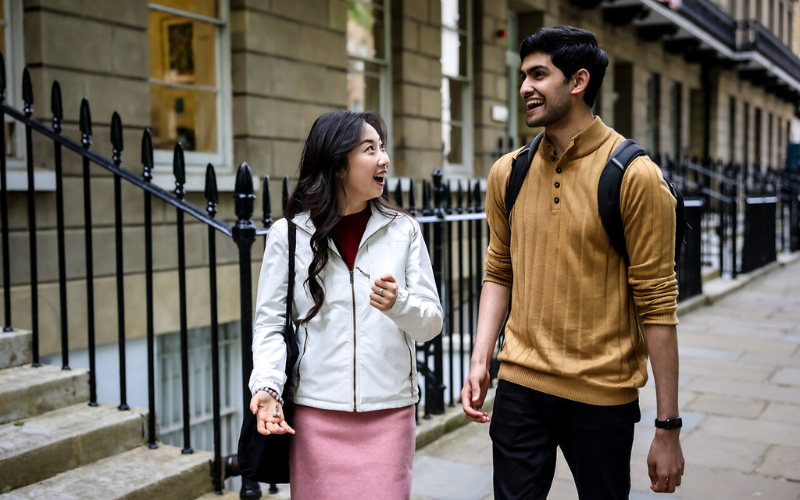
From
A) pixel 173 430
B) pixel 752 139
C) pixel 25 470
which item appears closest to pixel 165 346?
pixel 173 430

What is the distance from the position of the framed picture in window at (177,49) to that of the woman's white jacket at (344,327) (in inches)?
208

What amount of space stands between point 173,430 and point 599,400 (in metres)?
4.98

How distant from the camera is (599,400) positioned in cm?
225

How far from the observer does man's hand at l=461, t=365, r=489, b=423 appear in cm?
240

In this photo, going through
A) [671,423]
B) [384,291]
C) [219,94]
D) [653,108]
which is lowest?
[671,423]

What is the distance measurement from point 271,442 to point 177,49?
18.4 ft

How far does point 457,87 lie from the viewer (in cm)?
1197

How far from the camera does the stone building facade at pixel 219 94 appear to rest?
5.72 meters

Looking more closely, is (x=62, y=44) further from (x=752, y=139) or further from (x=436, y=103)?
(x=752, y=139)

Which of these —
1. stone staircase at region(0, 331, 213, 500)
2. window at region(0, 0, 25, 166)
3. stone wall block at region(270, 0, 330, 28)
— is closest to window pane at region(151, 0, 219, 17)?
stone wall block at region(270, 0, 330, 28)

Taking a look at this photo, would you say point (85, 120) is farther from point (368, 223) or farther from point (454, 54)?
point (454, 54)

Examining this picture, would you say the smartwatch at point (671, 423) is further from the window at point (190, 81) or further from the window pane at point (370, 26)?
the window pane at point (370, 26)

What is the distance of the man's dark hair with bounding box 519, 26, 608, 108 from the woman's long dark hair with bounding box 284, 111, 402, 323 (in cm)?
56

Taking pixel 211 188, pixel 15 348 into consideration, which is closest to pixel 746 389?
pixel 211 188
